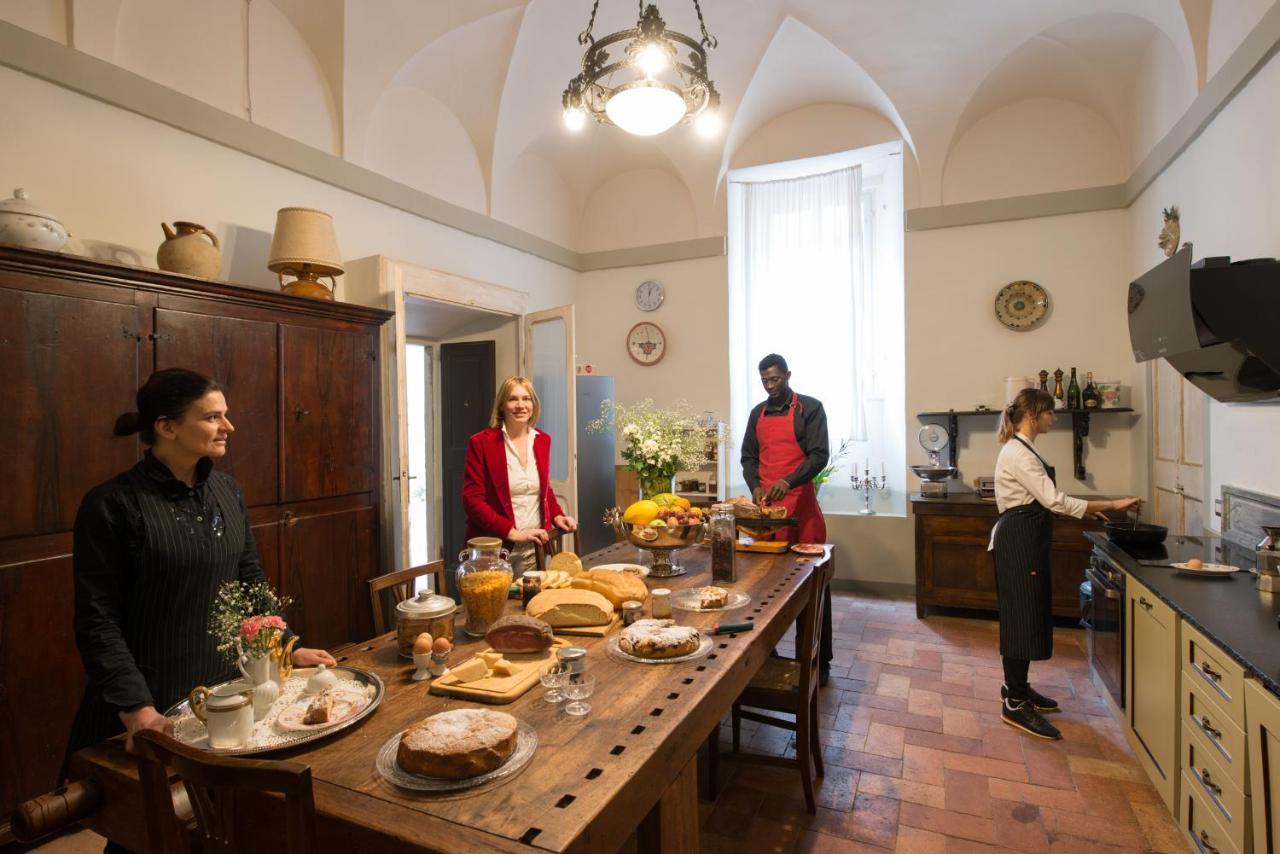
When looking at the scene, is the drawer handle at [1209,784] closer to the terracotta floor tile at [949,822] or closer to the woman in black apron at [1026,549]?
the terracotta floor tile at [949,822]

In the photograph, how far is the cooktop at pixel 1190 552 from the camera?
288 centimetres

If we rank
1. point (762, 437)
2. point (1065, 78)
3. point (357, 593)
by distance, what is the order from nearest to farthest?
point (357, 593)
point (762, 437)
point (1065, 78)

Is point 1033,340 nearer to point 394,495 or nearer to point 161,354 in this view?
point 394,495

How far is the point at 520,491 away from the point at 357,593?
1253mm

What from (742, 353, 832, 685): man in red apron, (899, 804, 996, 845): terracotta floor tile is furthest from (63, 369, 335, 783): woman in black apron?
(742, 353, 832, 685): man in red apron

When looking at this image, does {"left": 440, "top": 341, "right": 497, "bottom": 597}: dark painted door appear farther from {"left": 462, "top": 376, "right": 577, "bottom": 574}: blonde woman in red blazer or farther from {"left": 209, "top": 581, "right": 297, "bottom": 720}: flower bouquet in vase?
{"left": 209, "top": 581, "right": 297, "bottom": 720}: flower bouquet in vase

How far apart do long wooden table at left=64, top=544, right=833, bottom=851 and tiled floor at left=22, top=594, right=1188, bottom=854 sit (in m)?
1.16

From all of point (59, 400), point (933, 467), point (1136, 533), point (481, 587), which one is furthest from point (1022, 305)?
point (59, 400)

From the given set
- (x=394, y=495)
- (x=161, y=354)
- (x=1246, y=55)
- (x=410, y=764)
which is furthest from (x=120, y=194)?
(x=1246, y=55)

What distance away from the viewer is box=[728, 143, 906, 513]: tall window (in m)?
6.04

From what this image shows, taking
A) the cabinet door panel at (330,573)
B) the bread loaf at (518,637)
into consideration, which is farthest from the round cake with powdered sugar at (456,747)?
the cabinet door panel at (330,573)

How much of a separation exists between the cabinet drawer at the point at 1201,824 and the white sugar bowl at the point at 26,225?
4.38m

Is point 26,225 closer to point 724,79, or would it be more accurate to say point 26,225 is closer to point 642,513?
point 642,513

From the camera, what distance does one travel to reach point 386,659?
1816 mm
